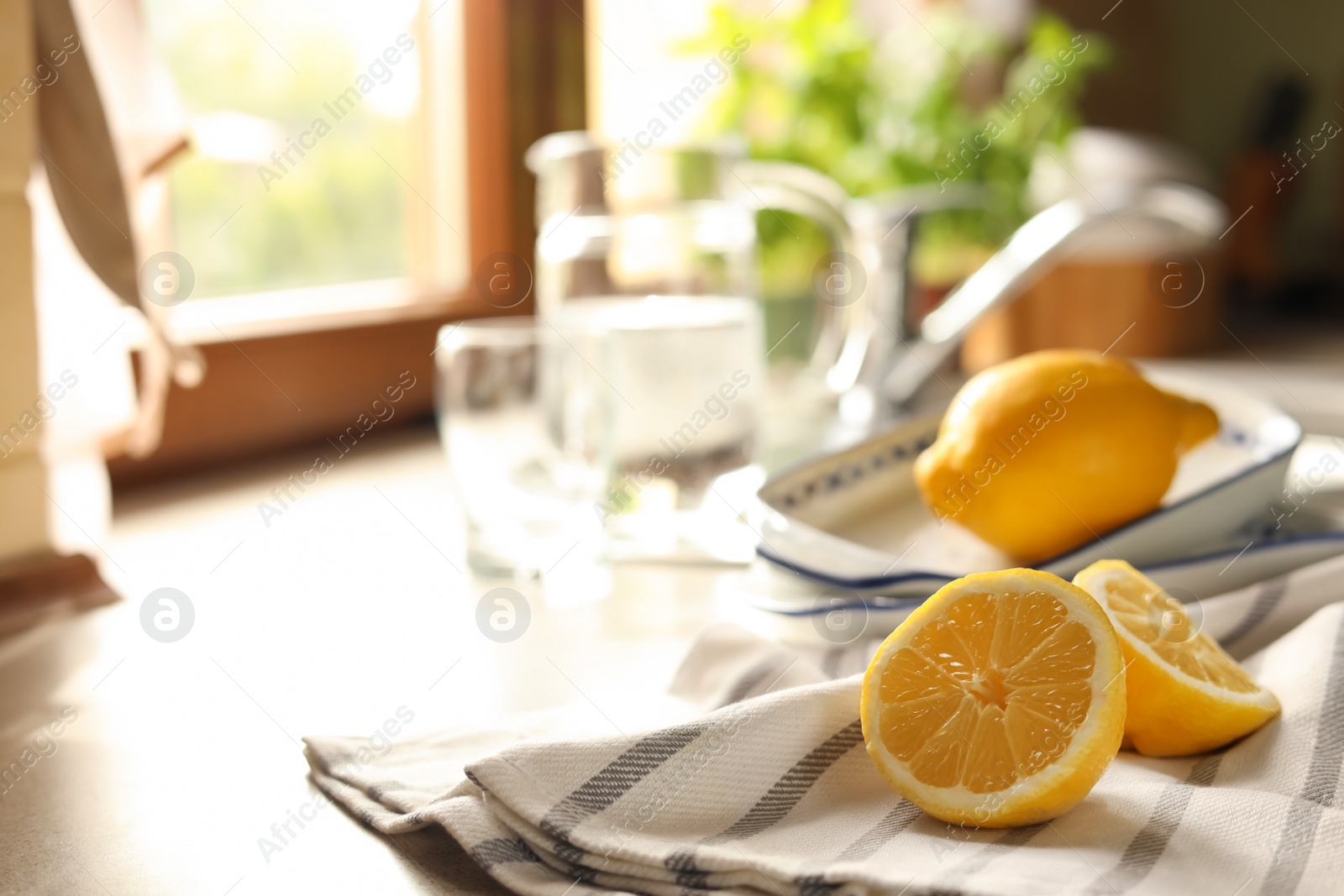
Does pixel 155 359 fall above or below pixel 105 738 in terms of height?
above

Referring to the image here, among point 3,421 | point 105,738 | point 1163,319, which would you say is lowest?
point 1163,319

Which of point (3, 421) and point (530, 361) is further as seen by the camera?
point (530, 361)

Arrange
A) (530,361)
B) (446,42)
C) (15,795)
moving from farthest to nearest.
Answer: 1. (446,42)
2. (530,361)
3. (15,795)

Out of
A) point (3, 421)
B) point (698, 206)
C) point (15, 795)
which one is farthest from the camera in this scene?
point (698, 206)

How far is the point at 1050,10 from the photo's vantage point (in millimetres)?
2049

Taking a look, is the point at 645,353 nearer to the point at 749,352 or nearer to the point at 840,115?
the point at 749,352

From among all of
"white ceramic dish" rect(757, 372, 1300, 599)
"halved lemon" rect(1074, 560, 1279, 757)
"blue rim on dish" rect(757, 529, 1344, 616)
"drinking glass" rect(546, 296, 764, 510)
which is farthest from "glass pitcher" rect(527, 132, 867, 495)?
"halved lemon" rect(1074, 560, 1279, 757)

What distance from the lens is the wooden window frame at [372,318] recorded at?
1.02 metres

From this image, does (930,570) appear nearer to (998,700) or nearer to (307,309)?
(998,700)

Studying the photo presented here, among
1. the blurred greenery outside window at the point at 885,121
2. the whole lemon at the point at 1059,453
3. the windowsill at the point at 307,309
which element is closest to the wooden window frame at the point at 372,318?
the windowsill at the point at 307,309

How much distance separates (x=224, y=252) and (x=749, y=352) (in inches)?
20.4

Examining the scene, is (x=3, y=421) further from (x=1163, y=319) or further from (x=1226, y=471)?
(x=1163, y=319)

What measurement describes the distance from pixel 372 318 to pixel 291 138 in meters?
0.18

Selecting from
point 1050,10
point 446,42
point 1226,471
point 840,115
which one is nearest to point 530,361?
point 1226,471
